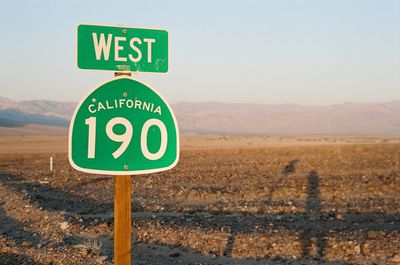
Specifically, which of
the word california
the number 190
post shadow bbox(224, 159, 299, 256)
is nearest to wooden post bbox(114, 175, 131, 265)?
the number 190

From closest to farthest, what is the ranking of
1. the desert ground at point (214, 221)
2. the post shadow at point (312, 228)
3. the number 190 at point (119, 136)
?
the number 190 at point (119, 136), the desert ground at point (214, 221), the post shadow at point (312, 228)

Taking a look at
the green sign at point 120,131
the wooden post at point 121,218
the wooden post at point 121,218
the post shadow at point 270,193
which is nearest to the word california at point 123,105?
the green sign at point 120,131

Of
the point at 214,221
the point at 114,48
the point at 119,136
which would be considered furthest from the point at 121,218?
the point at 214,221

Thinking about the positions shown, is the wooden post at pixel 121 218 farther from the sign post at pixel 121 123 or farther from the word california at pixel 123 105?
the word california at pixel 123 105

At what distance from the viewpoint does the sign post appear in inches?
139

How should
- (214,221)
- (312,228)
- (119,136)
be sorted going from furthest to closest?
(214,221) → (312,228) → (119,136)

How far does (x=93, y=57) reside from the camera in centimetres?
357

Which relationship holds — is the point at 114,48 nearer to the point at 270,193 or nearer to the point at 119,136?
the point at 119,136

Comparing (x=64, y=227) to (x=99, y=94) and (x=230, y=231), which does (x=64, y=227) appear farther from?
(x=99, y=94)

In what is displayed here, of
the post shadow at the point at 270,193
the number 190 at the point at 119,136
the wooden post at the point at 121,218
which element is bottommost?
the post shadow at the point at 270,193

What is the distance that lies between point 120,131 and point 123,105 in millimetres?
174

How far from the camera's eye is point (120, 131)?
3535mm

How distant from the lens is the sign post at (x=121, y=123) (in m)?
3.53

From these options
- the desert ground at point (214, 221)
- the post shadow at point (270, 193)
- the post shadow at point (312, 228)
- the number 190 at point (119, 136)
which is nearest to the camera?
the number 190 at point (119, 136)
